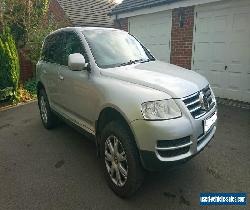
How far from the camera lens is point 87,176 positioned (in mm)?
3627

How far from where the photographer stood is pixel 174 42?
8.85 m

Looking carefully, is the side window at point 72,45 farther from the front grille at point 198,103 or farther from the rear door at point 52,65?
the front grille at point 198,103

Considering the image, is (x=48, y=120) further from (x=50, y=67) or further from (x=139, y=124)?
(x=139, y=124)

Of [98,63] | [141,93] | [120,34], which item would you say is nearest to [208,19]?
[120,34]

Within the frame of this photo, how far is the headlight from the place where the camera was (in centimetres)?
259

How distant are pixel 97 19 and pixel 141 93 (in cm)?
1787

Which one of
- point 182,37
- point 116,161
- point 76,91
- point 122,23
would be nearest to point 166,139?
point 116,161

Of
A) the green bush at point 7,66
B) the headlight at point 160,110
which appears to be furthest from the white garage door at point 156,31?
the headlight at point 160,110

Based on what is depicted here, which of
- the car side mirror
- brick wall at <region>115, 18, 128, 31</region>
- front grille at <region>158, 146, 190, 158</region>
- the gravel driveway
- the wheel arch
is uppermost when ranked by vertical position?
brick wall at <region>115, 18, 128, 31</region>

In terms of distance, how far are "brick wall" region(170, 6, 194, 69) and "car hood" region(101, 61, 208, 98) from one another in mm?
5154

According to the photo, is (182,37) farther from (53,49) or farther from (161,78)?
(161,78)

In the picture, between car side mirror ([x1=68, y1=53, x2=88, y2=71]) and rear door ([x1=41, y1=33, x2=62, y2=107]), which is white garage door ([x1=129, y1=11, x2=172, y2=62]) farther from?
car side mirror ([x1=68, y1=53, x2=88, y2=71])

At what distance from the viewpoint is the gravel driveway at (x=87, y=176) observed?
10.00 ft

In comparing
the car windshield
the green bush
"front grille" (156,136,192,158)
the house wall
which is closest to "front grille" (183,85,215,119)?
"front grille" (156,136,192,158)
